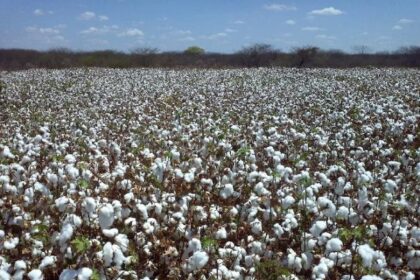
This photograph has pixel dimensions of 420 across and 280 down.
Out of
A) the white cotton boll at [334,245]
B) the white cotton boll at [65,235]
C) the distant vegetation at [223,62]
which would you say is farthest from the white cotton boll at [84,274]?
the distant vegetation at [223,62]

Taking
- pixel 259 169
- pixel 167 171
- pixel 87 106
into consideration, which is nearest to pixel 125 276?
pixel 167 171

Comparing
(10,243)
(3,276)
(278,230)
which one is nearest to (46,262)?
(3,276)

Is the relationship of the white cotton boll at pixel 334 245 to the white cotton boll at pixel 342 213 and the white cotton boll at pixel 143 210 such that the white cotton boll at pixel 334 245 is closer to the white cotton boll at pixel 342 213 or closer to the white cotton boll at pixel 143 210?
the white cotton boll at pixel 342 213

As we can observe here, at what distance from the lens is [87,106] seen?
57.5 feet

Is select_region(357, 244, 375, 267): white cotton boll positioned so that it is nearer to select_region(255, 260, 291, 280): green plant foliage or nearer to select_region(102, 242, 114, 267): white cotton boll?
select_region(255, 260, 291, 280): green plant foliage

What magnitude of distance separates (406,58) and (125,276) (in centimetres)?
5425

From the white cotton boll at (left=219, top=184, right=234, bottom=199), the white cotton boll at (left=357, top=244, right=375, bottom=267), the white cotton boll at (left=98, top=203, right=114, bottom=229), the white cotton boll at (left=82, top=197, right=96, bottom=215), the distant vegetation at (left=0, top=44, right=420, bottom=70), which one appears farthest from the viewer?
the distant vegetation at (left=0, top=44, right=420, bottom=70)

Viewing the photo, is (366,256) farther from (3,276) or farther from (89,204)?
(3,276)

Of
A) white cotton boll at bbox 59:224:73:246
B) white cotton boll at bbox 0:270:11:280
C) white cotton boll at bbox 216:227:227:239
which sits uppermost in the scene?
white cotton boll at bbox 59:224:73:246

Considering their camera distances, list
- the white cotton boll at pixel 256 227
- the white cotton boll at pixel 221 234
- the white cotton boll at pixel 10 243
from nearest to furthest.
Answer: the white cotton boll at pixel 10 243 < the white cotton boll at pixel 221 234 < the white cotton boll at pixel 256 227

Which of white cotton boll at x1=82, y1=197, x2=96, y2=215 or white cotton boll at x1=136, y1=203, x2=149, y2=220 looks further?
white cotton boll at x1=136, y1=203, x2=149, y2=220

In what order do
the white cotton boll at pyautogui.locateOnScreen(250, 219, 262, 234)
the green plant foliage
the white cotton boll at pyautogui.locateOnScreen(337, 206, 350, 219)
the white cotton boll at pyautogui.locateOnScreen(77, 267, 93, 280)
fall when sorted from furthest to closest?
the white cotton boll at pyautogui.locateOnScreen(337, 206, 350, 219)
the white cotton boll at pyautogui.locateOnScreen(250, 219, 262, 234)
the green plant foliage
the white cotton boll at pyautogui.locateOnScreen(77, 267, 93, 280)

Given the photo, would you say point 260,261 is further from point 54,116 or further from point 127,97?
point 127,97

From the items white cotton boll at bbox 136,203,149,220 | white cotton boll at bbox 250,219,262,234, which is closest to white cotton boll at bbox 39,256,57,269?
white cotton boll at bbox 136,203,149,220
